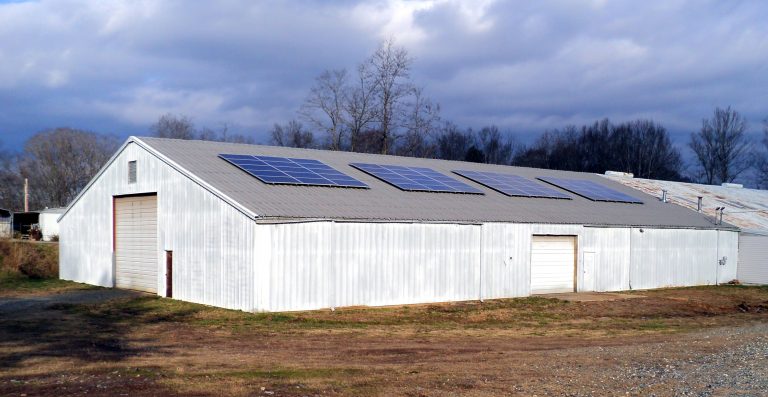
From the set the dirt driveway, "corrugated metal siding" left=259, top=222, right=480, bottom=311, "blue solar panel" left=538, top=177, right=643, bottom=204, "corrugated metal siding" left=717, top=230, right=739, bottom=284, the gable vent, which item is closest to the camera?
the dirt driveway

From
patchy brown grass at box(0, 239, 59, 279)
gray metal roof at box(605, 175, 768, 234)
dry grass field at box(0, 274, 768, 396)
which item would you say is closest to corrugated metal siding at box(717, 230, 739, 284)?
gray metal roof at box(605, 175, 768, 234)

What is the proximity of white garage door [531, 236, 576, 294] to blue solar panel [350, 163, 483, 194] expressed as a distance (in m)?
3.58

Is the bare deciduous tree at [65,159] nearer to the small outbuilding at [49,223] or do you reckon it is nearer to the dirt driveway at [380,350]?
the small outbuilding at [49,223]

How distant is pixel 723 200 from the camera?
4597 cm

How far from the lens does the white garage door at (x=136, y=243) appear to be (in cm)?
2672

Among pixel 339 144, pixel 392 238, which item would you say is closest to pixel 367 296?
pixel 392 238

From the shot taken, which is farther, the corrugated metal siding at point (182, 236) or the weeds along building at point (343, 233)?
the weeds along building at point (343, 233)

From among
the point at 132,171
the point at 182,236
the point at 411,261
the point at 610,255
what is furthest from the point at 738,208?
the point at 132,171

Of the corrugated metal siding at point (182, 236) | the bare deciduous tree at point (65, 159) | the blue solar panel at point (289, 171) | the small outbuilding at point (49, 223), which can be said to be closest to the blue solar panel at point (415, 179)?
the blue solar panel at point (289, 171)

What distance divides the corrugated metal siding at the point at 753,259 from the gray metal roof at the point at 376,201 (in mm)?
1720

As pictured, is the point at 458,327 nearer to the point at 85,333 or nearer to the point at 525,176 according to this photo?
the point at 85,333

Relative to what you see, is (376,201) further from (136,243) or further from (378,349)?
(378,349)

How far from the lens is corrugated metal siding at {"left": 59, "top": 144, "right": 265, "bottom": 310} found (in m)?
21.8

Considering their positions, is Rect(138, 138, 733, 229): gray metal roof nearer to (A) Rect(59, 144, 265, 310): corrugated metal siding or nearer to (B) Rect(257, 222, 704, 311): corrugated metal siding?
(B) Rect(257, 222, 704, 311): corrugated metal siding
